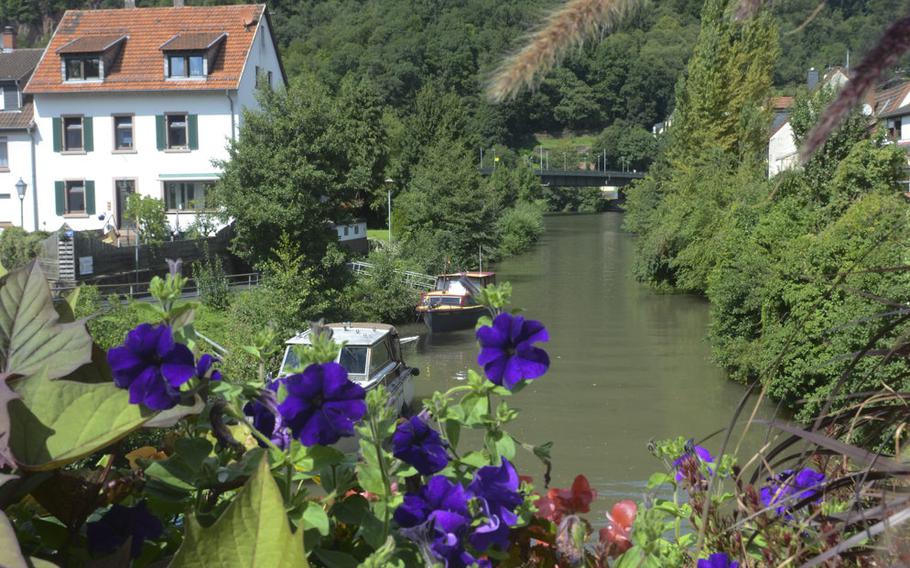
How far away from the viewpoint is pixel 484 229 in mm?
40938

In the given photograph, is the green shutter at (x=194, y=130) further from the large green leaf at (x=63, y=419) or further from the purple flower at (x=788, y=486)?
the large green leaf at (x=63, y=419)

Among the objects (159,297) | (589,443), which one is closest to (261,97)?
(589,443)

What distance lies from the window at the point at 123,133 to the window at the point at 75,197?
1.77 meters

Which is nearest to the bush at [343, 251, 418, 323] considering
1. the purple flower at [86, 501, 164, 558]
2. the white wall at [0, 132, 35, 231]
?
the white wall at [0, 132, 35, 231]

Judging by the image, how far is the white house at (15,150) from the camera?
31688mm

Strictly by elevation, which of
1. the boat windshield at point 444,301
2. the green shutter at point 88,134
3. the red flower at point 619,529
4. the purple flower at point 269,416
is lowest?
the boat windshield at point 444,301

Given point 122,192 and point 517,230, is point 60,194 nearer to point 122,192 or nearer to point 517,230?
point 122,192

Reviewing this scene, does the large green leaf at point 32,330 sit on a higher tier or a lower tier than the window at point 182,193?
lower

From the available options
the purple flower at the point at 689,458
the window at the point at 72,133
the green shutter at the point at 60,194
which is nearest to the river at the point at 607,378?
the purple flower at the point at 689,458

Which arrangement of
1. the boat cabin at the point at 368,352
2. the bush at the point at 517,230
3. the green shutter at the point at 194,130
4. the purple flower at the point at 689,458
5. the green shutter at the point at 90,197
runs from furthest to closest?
the bush at the point at 517,230 < the green shutter at the point at 90,197 < the green shutter at the point at 194,130 < the boat cabin at the point at 368,352 < the purple flower at the point at 689,458

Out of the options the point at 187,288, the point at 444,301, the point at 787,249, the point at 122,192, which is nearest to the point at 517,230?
the point at 122,192

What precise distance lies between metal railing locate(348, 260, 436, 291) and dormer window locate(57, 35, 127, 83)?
33.6 feet

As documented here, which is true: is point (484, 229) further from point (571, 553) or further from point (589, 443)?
point (571, 553)

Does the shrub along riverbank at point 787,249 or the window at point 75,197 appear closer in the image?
the shrub along riverbank at point 787,249
